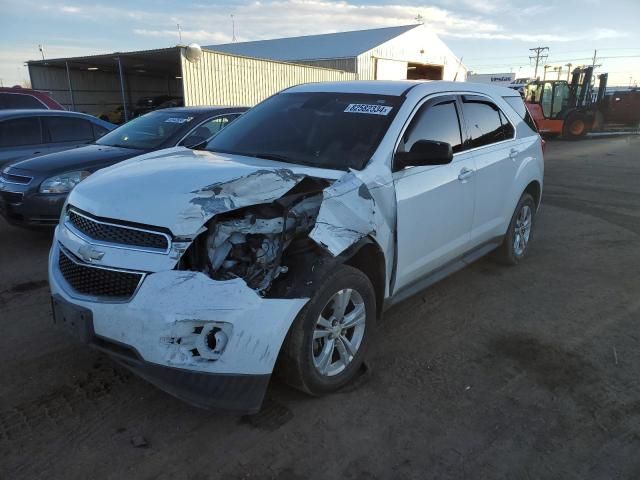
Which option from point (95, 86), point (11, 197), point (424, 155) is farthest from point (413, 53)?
point (424, 155)

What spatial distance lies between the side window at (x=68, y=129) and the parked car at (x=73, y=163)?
1.36 meters

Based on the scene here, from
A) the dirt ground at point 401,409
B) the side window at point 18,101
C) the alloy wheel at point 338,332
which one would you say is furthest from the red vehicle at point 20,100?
the alloy wheel at point 338,332

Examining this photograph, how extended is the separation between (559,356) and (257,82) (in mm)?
18939

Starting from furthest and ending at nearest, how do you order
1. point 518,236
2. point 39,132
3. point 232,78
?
point 232,78 → point 39,132 → point 518,236

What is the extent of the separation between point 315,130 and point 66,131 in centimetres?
554

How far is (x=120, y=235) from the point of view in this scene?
2.65 meters

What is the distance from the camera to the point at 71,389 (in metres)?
3.05

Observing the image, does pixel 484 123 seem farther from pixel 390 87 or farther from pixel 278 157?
pixel 278 157

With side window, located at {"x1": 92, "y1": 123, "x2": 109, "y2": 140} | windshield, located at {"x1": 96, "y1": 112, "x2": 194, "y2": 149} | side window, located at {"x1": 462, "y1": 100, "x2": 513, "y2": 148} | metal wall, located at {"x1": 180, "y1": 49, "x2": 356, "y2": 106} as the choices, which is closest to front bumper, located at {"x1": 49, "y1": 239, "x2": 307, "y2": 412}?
side window, located at {"x1": 462, "y1": 100, "x2": 513, "y2": 148}

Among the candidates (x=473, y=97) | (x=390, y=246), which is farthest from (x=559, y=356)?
(x=473, y=97)

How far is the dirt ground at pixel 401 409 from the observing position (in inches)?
Result: 98.3

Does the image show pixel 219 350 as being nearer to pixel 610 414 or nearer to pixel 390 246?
pixel 390 246

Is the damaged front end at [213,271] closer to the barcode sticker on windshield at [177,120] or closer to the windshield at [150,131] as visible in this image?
the windshield at [150,131]

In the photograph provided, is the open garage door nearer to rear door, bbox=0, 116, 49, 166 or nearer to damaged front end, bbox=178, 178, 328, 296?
rear door, bbox=0, 116, 49, 166
